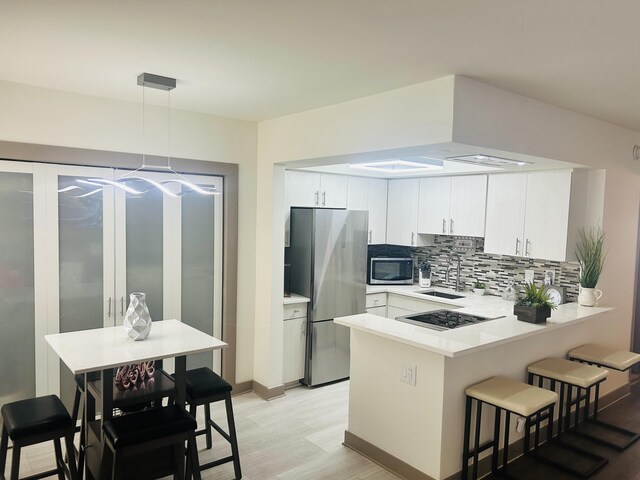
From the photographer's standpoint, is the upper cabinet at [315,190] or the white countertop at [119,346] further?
the upper cabinet at [315,190]

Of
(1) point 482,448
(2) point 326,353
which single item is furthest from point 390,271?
(1) point 482,448

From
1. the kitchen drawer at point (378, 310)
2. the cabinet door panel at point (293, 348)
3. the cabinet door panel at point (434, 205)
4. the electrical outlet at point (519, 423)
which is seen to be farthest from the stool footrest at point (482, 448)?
the cabinet door panel at point (434, 205)

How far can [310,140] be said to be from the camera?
12.3 feet

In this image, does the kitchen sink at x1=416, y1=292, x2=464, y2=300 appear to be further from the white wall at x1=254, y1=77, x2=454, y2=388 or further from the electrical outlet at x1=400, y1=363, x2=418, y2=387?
the electrical outlet at x1=400, y1=363, x2=418, y2=387

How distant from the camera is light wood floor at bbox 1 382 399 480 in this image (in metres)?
3.16

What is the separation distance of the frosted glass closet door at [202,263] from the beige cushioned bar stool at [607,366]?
3.07 m

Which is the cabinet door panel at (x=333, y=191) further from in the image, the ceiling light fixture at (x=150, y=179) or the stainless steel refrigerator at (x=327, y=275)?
the ceiling light fixture at (x=150, y=179)

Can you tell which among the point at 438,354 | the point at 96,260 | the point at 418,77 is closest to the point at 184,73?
the point at 418,77

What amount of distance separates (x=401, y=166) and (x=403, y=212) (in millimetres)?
1135

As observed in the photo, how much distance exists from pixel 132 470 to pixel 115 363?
0.72 metres

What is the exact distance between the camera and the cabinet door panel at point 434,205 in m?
5.27

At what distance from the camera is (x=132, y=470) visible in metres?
2.76

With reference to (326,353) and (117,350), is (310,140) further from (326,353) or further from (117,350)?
(326,353)

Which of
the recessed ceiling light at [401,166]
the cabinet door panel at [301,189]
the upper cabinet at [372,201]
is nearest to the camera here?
the recessed ceiling light at [401,166]
